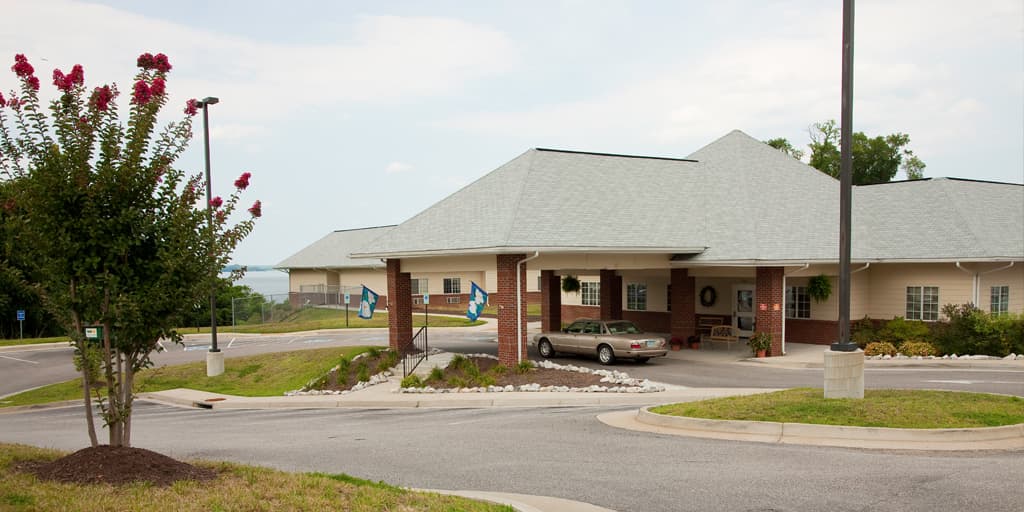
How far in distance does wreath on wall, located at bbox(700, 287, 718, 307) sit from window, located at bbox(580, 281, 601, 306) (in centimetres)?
1082

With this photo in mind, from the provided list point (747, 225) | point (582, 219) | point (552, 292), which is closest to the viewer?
point (582, 219)

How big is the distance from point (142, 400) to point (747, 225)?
21.8 meters

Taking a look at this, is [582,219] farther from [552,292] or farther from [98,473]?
[98,473]

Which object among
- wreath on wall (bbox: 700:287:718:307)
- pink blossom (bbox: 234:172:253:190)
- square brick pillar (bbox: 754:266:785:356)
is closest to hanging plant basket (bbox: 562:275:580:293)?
wreath on wall (bbox: 700:287:718:307)

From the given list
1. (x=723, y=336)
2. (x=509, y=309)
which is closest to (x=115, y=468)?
(x=509, y=309)

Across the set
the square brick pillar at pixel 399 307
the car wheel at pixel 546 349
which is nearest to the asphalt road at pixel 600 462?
the car wheel at pixel 546 349

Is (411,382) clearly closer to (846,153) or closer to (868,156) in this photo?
(846,153)

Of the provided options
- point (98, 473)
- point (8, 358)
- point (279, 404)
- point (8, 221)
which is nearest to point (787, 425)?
point (98, 473)

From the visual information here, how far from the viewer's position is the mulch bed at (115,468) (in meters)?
8.51

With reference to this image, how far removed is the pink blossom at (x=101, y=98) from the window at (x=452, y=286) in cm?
4947

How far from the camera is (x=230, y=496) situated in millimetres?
7848

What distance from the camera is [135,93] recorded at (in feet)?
30.3

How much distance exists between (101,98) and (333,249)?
60.0 meters

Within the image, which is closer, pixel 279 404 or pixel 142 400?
pixel 279 404
